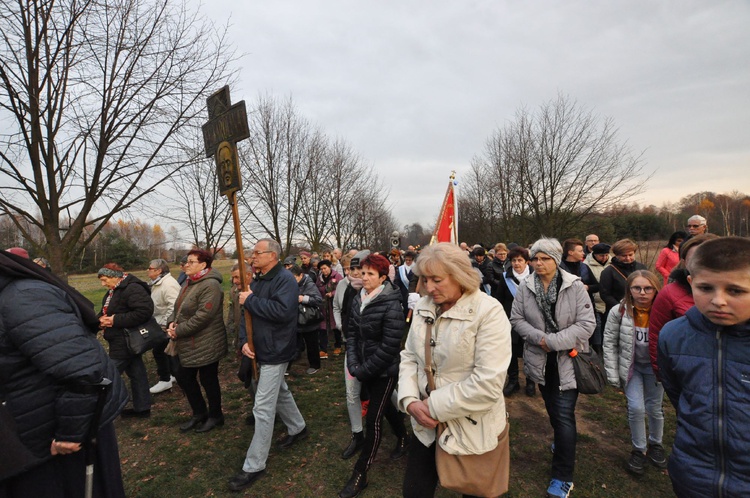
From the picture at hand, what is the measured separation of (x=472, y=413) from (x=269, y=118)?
12.6 m

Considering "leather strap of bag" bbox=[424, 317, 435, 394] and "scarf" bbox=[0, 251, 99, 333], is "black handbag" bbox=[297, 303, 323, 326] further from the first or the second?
"leather strap of bag" bbox=[424, 317, 435, 394]

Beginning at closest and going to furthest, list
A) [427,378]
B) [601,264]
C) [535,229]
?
[427,378] < [601,264] < [535,229]

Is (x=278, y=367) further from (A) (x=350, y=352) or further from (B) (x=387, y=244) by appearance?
(B) (x=387, y=244)

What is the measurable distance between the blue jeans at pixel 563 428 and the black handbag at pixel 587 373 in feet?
0.35

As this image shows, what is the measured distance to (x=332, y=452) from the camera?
12.2 ft

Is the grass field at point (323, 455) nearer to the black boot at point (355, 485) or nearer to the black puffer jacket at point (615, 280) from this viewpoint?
the black boot at point (355, 485)

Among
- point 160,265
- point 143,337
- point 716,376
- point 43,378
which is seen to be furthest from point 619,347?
point 160,265

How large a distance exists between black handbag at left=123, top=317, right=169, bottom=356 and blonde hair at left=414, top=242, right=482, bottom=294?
13.4ft

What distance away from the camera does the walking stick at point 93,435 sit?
1982 millimetres

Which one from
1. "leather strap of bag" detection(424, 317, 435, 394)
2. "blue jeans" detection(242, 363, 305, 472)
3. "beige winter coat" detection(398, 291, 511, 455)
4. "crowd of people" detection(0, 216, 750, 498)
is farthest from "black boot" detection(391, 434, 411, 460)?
"leather strap of bag" detection(424, 317, 435, 394)

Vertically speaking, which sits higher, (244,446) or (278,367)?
(278,367)

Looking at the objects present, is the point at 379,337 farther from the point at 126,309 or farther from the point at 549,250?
the point at 126,309

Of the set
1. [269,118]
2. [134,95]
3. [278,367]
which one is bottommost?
[278,367]

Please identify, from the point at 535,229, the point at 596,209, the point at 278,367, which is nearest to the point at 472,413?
the point at 278,367
